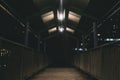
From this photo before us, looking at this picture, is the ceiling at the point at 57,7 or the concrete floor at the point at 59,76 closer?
the ceiling at the point at 57,7

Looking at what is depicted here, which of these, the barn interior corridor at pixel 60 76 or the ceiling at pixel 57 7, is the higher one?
the ceiling at pixel 57 7

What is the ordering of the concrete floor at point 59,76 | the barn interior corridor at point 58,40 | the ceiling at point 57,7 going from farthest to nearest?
the concrete floor at point 59,76 < the ceiling at point 57,7 < the barn interior corridor at point 58,40

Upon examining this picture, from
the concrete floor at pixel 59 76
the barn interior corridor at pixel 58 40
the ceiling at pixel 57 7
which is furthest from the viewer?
the concrete floor at pixel 59 76

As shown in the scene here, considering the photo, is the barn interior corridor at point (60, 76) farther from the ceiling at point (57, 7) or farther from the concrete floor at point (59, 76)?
the ceiling at point (57, 7)

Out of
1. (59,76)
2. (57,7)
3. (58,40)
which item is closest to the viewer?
(59,76)

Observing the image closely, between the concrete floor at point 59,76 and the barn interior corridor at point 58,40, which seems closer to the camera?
the barn interior corridor at point 58,40

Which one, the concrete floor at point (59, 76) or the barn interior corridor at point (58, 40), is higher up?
the barn interior corridor at point (58, 40)

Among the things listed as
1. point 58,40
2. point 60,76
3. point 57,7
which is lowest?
point 60,76

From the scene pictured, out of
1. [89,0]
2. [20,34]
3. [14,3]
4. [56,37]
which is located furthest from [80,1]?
[56,37]

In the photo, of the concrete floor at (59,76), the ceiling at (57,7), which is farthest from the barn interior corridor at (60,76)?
the ceiling at (57,7)

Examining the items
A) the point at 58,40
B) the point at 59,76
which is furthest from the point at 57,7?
the point at 58,40

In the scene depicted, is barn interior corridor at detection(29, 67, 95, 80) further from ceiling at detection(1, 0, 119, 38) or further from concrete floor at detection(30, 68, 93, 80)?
ceiling at detection(1, 0, 119, 38)

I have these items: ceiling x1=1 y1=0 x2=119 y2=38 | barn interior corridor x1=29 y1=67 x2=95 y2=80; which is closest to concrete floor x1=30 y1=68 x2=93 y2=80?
barn interior corridor x1=29 y1=67 x2=95 y2=80

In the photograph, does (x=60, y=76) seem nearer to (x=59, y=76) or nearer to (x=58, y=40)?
(x=59, y=76)
